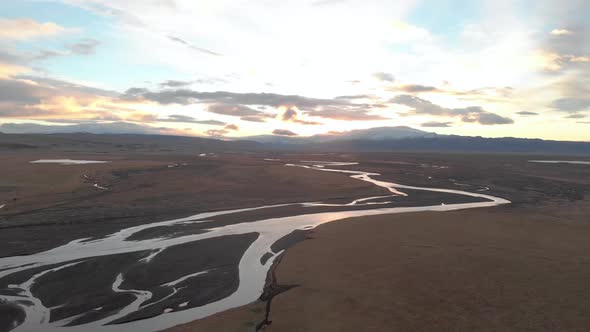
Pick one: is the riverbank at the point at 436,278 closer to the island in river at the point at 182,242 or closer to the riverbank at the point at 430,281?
the riverbank at the point at 430,281

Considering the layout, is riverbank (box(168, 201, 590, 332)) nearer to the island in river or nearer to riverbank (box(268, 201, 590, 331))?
riverbank (box(268, 201, 590, 331))

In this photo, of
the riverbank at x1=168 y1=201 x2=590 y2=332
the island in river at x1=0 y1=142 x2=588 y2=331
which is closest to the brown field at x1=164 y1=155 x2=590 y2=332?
the riverbank at x1=168 y1=201 x2=590 y2=332

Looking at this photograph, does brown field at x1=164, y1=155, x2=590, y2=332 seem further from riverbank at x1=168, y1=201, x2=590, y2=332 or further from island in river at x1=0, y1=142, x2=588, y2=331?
island in river at x1=0, y1=142, x2=588, y2=331

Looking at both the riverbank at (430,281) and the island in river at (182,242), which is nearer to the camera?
the riverbank at (430,281)

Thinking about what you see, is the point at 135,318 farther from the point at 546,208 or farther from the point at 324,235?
the point at 546,208

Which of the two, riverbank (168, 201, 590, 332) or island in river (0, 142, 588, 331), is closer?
riverbank (168, 201, 590, 332)

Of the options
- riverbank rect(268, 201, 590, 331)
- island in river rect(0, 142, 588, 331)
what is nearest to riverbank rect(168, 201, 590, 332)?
riverbank rect(268, 201, 590, 331)

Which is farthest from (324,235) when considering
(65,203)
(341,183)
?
(341,183)

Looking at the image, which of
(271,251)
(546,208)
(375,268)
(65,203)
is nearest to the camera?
(375,268)

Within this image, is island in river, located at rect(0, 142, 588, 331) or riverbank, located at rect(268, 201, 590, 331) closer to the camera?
riverbank, located at rect(268, 201, 590, 331)

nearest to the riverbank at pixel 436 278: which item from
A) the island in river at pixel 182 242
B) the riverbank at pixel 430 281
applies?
the riverbank at pixel 430 281

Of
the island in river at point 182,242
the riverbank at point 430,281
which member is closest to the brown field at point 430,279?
the riverbank at point 430,281
